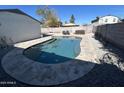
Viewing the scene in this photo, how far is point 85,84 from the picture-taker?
502cm

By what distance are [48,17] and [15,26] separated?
82.7 ft

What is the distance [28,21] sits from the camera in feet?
59.2

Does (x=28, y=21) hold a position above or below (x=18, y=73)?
above

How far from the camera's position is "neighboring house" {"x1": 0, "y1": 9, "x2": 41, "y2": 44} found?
41.0 ft

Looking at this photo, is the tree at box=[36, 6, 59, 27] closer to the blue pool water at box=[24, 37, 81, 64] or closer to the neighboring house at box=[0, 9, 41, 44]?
the neighboring house at box=[0, 9, 41, 44]

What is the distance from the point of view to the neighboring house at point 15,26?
1251 centimetres

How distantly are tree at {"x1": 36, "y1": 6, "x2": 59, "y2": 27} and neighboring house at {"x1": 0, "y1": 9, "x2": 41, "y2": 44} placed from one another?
17667 millimetres

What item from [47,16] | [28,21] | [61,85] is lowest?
[61,85]
